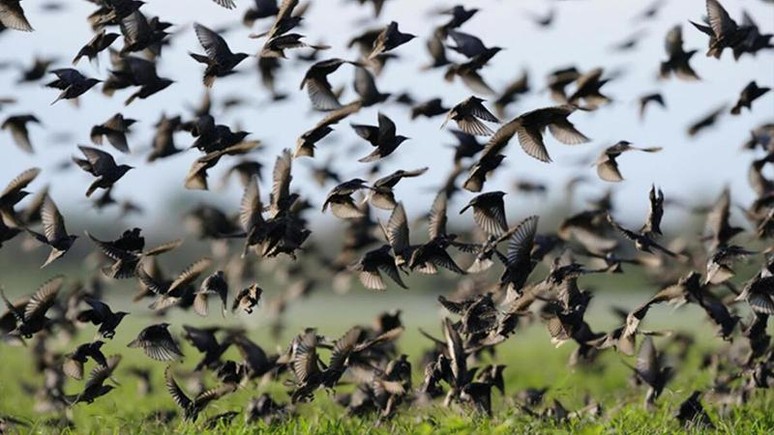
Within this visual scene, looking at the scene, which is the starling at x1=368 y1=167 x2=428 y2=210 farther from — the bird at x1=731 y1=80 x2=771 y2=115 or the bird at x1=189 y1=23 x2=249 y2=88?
the bird at x1=731 y1=80 x2=771 y2=115

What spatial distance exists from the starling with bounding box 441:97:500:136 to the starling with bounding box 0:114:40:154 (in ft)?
12.0

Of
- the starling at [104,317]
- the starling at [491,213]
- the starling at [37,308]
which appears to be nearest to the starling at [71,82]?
the starling at [37,308]

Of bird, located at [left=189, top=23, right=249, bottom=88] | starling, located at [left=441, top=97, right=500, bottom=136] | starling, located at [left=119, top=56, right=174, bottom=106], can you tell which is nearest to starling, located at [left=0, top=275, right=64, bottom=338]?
starling, located at [left=119, top=56, right=174, bottom=106]

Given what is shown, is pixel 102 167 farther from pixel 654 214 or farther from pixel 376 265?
pixel 654 214

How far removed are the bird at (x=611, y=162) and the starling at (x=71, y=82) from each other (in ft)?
10.1

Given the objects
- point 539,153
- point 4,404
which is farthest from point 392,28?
point 4,404

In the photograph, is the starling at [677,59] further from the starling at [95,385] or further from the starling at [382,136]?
the starling at [95,385]

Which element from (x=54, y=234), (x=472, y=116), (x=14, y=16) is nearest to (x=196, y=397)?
(x=54, y=234)

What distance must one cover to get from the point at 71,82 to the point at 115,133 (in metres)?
0.63

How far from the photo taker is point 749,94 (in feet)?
26.3

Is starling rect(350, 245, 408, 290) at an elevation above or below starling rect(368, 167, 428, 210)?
below

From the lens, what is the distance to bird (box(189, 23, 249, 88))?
272 inches

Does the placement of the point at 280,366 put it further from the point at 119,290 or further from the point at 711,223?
the point at 119,290

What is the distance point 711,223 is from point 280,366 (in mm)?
3325
